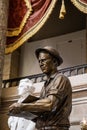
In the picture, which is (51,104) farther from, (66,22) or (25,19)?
(66,22)

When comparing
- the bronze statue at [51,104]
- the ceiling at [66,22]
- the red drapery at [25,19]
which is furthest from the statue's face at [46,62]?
the ceiling at [66,22]

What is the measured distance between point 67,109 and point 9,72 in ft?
23.8

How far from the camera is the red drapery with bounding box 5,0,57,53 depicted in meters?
6.67

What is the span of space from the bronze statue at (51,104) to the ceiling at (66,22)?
750cm

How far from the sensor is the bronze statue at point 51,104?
8.44 feet

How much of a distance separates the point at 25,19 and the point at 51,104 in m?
4.53

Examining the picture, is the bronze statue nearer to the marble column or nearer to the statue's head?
the statue's head

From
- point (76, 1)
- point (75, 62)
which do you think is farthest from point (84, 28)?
point (76, 1)

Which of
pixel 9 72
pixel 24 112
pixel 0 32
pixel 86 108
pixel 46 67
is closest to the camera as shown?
pixel 24 112

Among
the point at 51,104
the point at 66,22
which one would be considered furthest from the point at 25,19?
the point at 51,104

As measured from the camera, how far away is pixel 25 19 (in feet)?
22.8

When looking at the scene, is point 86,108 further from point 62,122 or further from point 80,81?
point 62,122

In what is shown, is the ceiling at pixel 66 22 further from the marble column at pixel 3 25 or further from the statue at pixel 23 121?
the statue at pixel 23 121

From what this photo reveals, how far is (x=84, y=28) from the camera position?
1045 centimetres
